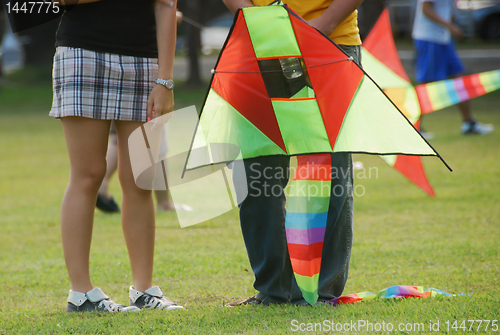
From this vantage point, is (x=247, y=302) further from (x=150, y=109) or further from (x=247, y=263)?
(x=150, y=109)

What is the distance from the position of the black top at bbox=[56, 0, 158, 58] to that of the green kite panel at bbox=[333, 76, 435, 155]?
913mm

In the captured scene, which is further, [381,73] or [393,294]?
[381,73]

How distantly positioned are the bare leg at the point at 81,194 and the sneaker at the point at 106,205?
204 cm

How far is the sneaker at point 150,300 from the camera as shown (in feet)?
8.26

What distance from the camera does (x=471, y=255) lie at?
124 inches

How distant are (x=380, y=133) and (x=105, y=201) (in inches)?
110

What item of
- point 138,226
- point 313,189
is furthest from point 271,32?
point 138,226

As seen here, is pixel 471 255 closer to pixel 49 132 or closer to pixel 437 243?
pixel 437 243

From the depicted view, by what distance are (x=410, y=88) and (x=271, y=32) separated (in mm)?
1824

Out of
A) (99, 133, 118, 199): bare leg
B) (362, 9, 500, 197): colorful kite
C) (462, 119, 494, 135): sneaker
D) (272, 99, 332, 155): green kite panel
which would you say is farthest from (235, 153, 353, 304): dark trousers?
(462, 119, 494, 135): sneaker

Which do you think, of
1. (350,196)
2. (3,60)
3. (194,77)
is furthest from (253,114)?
(3,60)

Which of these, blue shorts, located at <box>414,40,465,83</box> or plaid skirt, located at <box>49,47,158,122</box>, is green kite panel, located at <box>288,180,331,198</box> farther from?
blue shorts, located at <box>414,40,465,83</box>

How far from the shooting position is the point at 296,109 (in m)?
2.39

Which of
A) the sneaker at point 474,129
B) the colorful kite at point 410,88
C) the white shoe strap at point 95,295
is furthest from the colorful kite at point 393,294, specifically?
the sneaker at point 474,129
